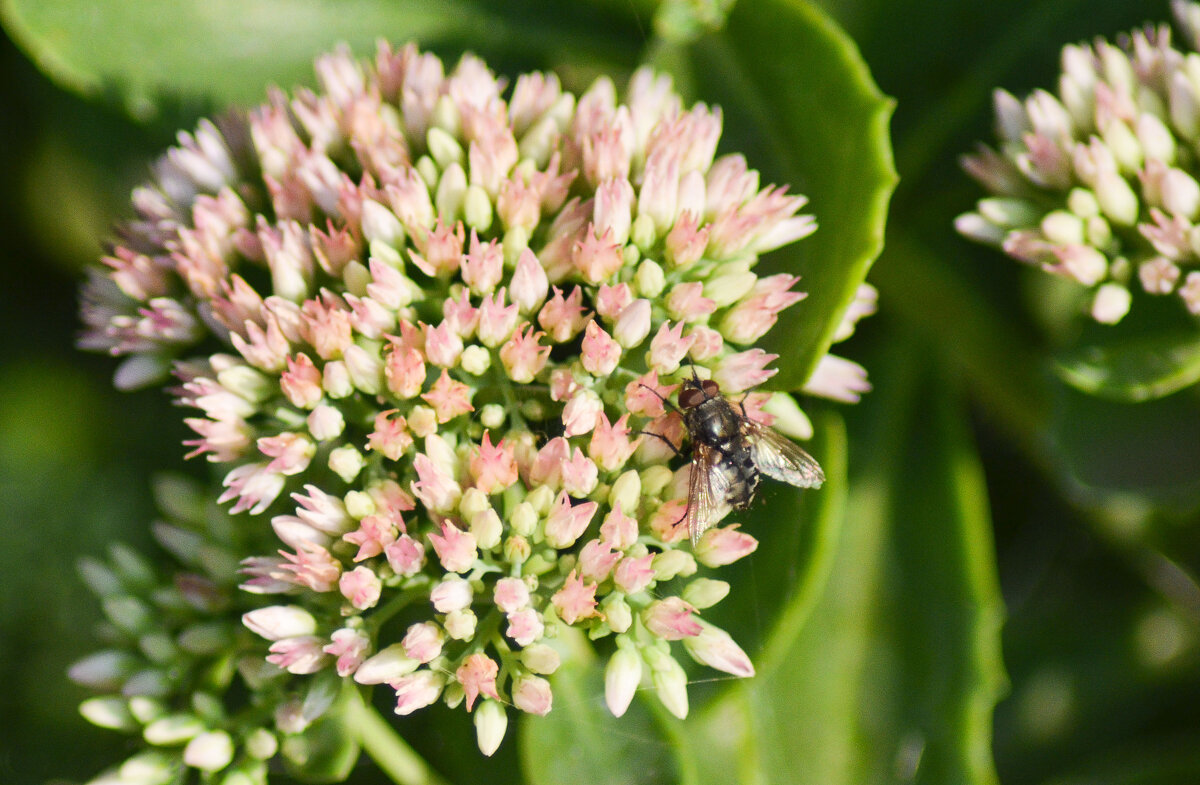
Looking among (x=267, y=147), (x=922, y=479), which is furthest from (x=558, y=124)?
(x=922, y=479)

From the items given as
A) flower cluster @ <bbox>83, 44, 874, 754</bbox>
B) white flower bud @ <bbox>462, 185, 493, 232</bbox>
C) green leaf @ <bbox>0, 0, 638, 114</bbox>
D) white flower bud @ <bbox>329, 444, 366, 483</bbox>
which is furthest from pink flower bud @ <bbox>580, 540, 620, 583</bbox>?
green leaf @ <bbox>0, 0, 638, 114</bbox>

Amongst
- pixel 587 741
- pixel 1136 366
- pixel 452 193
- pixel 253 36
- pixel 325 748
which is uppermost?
pixel 1136 366

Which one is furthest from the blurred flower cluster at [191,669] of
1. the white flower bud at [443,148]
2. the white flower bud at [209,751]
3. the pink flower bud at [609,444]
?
the white flower bud at [443,148]

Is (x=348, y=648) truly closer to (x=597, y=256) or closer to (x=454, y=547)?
(x=454, y=547)

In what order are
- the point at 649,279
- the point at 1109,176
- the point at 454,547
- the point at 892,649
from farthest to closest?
the point at 892,649 → the point at 1109,176 → the point at 649,279 → the point at 454,547

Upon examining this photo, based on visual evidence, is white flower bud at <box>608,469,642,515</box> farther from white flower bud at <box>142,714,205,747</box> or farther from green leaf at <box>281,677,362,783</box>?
white flower bud at <box>142,714,205,747</box>

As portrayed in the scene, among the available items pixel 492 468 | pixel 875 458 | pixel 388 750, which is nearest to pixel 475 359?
pixel 492 468
